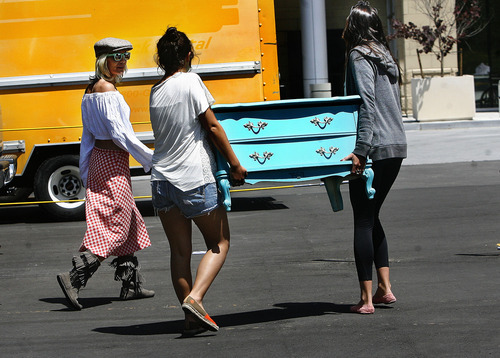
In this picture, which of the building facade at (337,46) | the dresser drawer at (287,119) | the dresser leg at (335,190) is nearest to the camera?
the dresser drawer at (287,119)

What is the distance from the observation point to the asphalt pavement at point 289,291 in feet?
16.2

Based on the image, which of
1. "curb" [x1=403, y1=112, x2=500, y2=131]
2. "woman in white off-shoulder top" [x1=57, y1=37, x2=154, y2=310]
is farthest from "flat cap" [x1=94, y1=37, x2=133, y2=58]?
"curb" [x1=403, y1=112, x2=500, y2=131]

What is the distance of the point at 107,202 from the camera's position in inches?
247

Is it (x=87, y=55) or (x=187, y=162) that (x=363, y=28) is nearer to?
(x=187, y=162)

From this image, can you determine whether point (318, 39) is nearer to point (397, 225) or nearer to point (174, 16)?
point (174, 16)

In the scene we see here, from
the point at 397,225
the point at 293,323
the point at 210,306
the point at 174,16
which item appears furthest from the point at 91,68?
the point at 293,323

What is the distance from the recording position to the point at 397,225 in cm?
934

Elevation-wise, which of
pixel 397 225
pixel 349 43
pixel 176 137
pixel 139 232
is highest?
pixel 349 43

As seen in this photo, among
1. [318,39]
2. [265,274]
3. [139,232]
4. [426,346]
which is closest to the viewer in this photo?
[426,346]

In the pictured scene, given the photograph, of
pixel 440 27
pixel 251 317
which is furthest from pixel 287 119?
pixel 440 27

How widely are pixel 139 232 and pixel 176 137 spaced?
1641mm

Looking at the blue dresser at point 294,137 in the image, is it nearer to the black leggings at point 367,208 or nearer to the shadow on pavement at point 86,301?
the black leggings at point 367,208

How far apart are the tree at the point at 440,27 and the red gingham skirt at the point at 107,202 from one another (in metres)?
16.9

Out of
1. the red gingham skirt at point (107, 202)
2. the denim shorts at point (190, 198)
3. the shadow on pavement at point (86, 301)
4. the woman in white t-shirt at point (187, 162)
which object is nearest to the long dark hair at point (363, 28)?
the woman in white t-shirt at point (187, 162)
